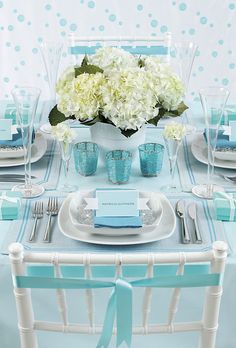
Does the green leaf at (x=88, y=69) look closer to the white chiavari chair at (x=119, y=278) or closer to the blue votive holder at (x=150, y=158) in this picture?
the blue votive holder at (x=150, y=158)

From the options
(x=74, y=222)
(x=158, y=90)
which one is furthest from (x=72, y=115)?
(x=74, y=222)

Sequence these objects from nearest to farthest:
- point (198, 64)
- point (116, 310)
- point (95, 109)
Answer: point (116, 310) → point (95, 109) → point (198, 64)

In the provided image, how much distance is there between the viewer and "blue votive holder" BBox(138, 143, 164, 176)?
1.53 m

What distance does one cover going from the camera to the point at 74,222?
125 cm

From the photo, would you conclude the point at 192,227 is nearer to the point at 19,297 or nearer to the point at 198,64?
the point at 19,297

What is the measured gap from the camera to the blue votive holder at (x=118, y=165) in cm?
148

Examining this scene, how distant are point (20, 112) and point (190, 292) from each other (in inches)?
22.3

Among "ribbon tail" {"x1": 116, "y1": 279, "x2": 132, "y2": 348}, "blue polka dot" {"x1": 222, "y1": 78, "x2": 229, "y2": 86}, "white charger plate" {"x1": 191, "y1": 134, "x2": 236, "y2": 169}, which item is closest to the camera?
"ribbon tail" {"x1": 116, "y1": 279, "x2": 132, "y2": 348}

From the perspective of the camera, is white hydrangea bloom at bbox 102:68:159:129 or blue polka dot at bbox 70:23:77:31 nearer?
white hydrangea bloom at bbox 102:68:159:129

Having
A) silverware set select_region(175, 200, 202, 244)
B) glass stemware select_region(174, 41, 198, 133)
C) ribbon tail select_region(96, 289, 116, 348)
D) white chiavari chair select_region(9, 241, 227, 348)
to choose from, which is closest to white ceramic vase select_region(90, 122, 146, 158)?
silverware set select_region(175, 200, 202, 244)

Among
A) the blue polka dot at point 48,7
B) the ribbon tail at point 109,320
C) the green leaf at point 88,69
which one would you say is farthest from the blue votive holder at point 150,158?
the blue polka dot at point 48,7

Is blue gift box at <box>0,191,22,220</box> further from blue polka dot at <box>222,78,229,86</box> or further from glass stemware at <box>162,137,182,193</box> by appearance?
A: blue polka dot at <box>222,78,229,86</box>

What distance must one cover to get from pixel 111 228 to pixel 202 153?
0.54 meters

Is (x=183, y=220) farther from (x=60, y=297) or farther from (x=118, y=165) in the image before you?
(x=60, y=297)
